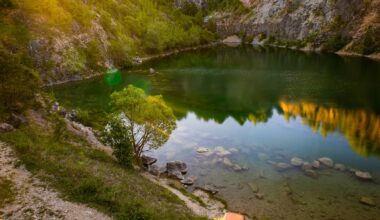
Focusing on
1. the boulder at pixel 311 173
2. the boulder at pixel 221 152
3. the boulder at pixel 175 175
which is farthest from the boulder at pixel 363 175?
the boulder at pixel 175 175

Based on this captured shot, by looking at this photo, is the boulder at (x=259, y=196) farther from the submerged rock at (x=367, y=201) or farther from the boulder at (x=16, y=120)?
the boulder at (x=16, y=120)

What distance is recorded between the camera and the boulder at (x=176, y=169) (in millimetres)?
51469

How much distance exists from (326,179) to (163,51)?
493 ft

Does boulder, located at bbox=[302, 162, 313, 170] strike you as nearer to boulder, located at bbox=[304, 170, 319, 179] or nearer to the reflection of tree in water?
boulder, located at bbox=[304, 170, 319, 179]

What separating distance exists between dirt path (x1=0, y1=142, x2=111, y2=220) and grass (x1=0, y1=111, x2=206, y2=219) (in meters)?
1.05

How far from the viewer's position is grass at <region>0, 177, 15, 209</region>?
3205 cm

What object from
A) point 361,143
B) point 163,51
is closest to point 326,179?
point 361,143

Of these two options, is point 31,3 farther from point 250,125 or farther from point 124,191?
point 124,191

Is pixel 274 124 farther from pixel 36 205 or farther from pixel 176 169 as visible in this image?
pixel 36 205

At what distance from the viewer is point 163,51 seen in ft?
625

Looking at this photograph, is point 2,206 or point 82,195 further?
point 82,195

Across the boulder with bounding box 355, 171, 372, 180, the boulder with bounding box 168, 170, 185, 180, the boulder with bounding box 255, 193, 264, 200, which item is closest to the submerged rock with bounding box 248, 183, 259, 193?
the boulder with bounding box 255, 193, 264, 200

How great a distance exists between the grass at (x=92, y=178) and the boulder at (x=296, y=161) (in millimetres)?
22746

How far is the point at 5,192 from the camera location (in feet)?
109
